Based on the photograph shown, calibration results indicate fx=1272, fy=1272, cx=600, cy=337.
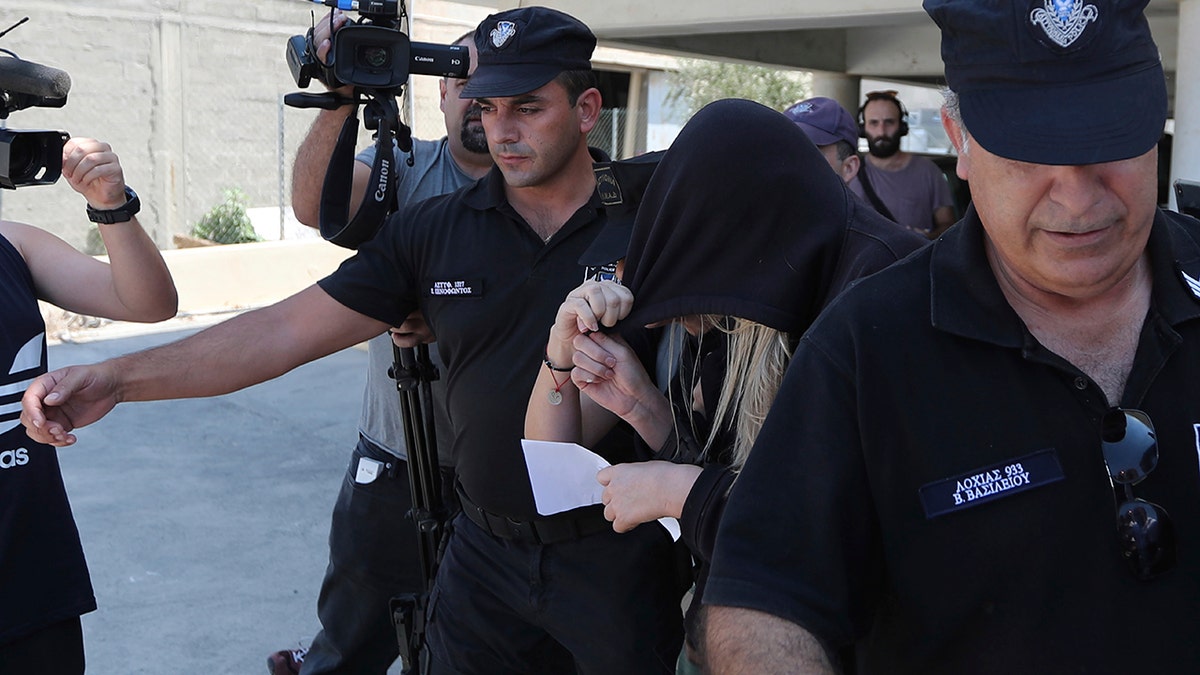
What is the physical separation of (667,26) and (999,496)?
7.84 metres

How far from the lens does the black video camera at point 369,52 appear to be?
3.02 meters

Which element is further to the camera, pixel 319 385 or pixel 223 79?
pixel 223 79

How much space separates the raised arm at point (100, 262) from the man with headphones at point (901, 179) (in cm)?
482

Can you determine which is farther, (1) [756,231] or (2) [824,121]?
(2) [824,121]

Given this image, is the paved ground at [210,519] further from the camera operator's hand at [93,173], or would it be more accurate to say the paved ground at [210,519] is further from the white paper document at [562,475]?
the white paper document at [562,475]

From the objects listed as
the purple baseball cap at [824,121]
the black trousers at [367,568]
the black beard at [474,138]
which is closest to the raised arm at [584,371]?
the black trousers at [367,568]

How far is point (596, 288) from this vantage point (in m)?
2.17

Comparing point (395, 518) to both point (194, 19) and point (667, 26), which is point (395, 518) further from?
point (194, 19)

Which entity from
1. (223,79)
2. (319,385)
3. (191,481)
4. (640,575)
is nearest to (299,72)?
(640,575)

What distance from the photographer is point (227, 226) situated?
44.9ft

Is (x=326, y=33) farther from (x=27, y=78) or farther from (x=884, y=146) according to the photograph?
(x=884, y=146)

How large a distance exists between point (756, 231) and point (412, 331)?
1338 mm

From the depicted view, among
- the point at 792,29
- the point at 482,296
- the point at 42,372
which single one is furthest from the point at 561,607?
the point at 792,29

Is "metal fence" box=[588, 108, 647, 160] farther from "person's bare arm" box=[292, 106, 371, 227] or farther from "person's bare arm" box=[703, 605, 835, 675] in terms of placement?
"person's bare arm" box=[703, 605, 835, 675]
